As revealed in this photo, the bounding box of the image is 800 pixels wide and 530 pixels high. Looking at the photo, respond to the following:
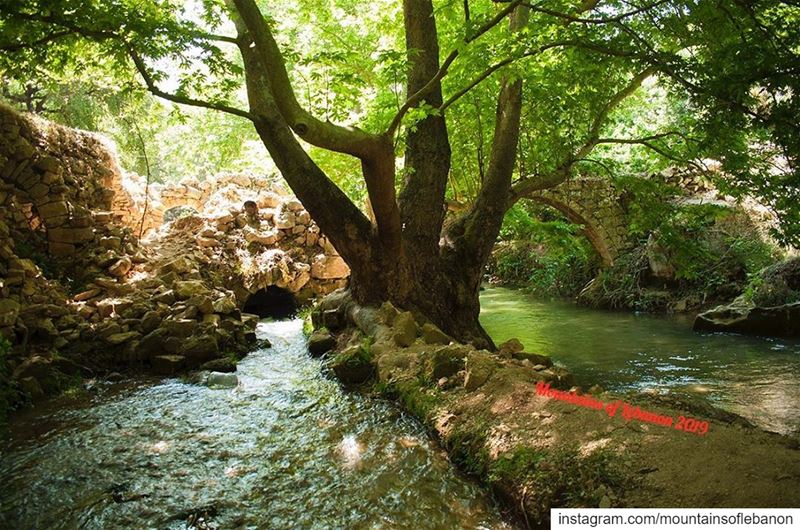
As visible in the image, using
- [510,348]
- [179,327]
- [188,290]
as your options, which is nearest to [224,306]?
[188,290]

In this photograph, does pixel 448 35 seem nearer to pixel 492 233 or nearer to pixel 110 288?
pixel 492 233

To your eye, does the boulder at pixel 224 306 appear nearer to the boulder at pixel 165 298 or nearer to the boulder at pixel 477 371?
the boulder at pixel 165 298

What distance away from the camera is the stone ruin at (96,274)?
604 cm

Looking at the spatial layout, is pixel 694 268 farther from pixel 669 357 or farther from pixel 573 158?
pixel 573 158

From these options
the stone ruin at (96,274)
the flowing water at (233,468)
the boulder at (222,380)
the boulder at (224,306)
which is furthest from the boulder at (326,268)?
the flowing water at (233,468)

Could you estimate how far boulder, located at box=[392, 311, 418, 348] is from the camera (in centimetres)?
571

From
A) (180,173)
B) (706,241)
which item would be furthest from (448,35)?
(180,173)

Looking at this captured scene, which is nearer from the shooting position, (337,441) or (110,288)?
(337,441)

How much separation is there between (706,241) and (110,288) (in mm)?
12771

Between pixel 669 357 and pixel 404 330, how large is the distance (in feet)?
14.6

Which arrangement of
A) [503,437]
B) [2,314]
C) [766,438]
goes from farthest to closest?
[2,314] < [503,437] < [766,438]

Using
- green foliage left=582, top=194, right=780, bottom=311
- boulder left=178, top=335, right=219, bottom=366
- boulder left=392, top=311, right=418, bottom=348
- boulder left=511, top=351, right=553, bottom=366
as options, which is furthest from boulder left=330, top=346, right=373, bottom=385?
green foliage left=582, top=194, right=780, bottom=311

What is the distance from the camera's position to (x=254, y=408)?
189 inches

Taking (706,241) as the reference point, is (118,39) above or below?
above
